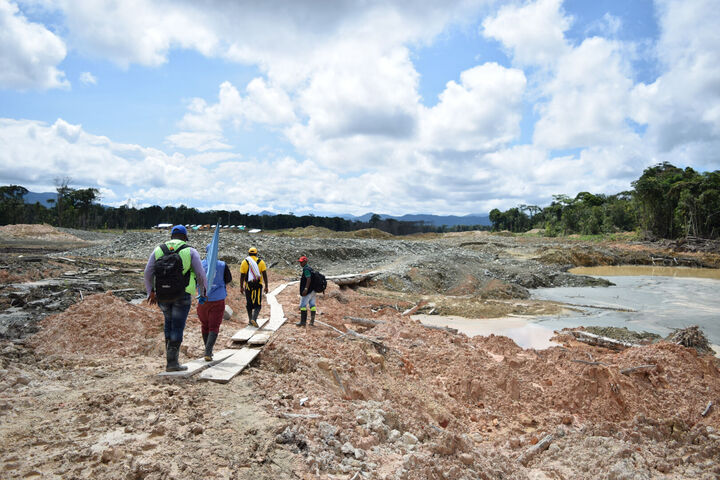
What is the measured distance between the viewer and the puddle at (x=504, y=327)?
11.9m

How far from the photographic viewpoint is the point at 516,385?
713cm

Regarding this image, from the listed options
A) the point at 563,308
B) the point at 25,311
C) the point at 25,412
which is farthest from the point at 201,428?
the point at 563,308

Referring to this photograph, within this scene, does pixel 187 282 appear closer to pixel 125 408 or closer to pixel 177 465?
pixel 125 408

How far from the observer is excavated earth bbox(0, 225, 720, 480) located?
3.20 meters

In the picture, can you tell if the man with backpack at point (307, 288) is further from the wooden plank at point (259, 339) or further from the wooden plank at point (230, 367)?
the wooden plank at point (230, 367)

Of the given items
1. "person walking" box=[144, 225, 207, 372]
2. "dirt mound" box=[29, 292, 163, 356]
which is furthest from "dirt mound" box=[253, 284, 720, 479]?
"dirt mound" box=[29, 292, 163, 356]

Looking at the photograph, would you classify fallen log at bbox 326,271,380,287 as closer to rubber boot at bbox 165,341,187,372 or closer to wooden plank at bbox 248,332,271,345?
wooden plank at bbox 248,332,271,345

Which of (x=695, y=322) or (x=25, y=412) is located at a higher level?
(x=25, y=412)

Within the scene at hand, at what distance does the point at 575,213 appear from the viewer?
71125 millimetres

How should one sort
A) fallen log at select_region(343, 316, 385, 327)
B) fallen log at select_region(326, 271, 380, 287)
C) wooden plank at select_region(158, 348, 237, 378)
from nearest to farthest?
wooden plank at select_region(158, 348, 237, 378), fallen log at select_region(343, 316, 385, 327), fallen log at select_region(326, 271, 380, 287)

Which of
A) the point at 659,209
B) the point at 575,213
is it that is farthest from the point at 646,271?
the point at 575,213

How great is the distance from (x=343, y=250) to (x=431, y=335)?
2020cm

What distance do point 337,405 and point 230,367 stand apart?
1.55 meters

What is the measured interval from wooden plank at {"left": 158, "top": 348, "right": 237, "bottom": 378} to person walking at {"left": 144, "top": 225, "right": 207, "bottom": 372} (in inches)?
4.1
